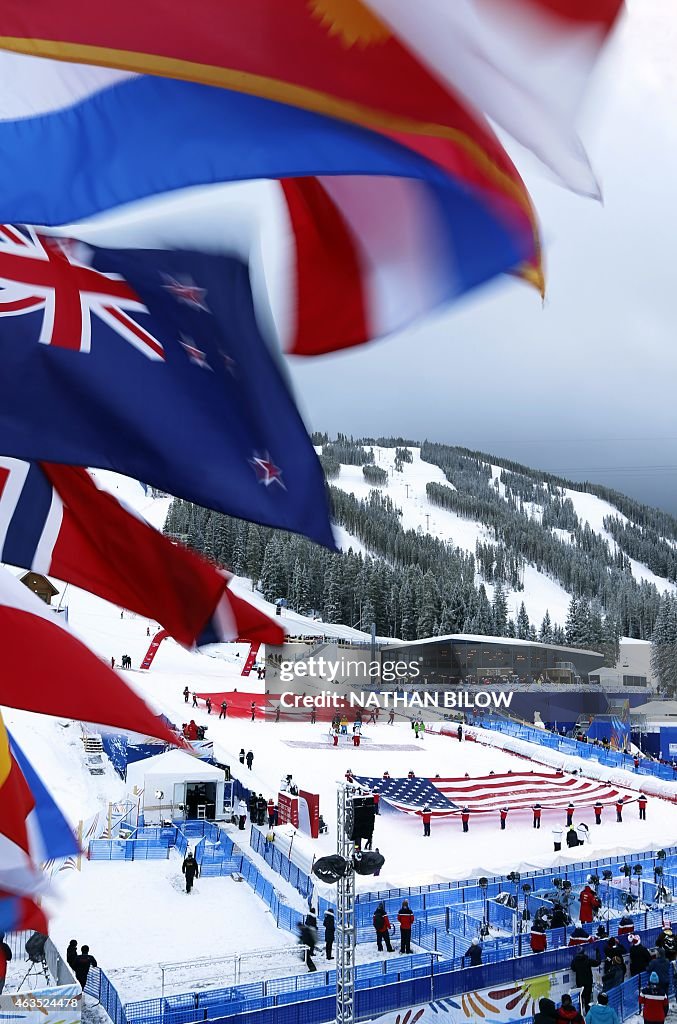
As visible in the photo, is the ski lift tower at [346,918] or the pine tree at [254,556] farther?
the pine tree at [254,556]

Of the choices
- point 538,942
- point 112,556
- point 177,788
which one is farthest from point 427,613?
point 112,556

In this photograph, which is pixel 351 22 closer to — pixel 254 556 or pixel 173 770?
pixel 173 770

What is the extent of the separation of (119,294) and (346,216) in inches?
46.7

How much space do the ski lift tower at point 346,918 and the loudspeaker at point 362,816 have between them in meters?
0.07

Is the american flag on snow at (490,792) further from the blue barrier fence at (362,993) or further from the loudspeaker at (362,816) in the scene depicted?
the loudspeaker at (362,816)

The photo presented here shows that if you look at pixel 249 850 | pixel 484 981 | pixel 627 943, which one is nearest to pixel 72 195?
pixel 484 981

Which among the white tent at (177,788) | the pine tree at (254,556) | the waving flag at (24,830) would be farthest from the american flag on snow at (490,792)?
the pine tree at (254,556)

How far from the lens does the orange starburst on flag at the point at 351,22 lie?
10.2 feet

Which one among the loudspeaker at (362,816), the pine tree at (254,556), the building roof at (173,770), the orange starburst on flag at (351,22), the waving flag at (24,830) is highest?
the pine tree at (254,556)

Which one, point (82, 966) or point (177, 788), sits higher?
point (177, 788)

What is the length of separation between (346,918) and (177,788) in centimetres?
1384

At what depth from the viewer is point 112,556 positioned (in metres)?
5.15

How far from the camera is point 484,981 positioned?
39.0 ft

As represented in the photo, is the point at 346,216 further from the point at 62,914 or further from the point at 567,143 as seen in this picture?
the point at 62,914
